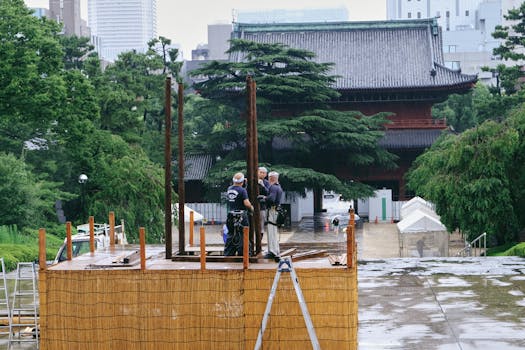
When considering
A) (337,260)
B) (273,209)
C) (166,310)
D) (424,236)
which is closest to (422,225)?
(424,236)

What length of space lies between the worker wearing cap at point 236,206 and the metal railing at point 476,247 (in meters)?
16.6

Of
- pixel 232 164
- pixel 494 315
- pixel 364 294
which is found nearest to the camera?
pixel 494 315

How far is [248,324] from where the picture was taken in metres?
12.9

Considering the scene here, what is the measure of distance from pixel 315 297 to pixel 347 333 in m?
0.64

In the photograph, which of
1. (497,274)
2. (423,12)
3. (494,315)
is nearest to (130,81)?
(497,274)

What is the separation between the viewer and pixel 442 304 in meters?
17.2

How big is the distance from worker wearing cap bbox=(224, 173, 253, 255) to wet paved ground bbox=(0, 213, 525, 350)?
2369 mm

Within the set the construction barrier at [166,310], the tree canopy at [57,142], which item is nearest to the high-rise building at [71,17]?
the tree canopy at [57,142]

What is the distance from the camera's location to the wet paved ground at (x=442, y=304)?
14453mm

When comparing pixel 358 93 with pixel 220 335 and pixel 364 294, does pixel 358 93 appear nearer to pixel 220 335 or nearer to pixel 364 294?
pixel 364 294

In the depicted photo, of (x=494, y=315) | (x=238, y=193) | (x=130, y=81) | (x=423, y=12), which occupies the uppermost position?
(x=423, y=12)

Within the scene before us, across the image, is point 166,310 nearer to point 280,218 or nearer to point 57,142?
point 280,218

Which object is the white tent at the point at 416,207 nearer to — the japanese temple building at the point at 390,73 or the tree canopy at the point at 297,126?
the tree canopy at the point at 297,126

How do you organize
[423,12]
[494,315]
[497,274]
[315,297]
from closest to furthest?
1. [315,297]
2. [494,315]
3. [497,274]
4. [423,12]
